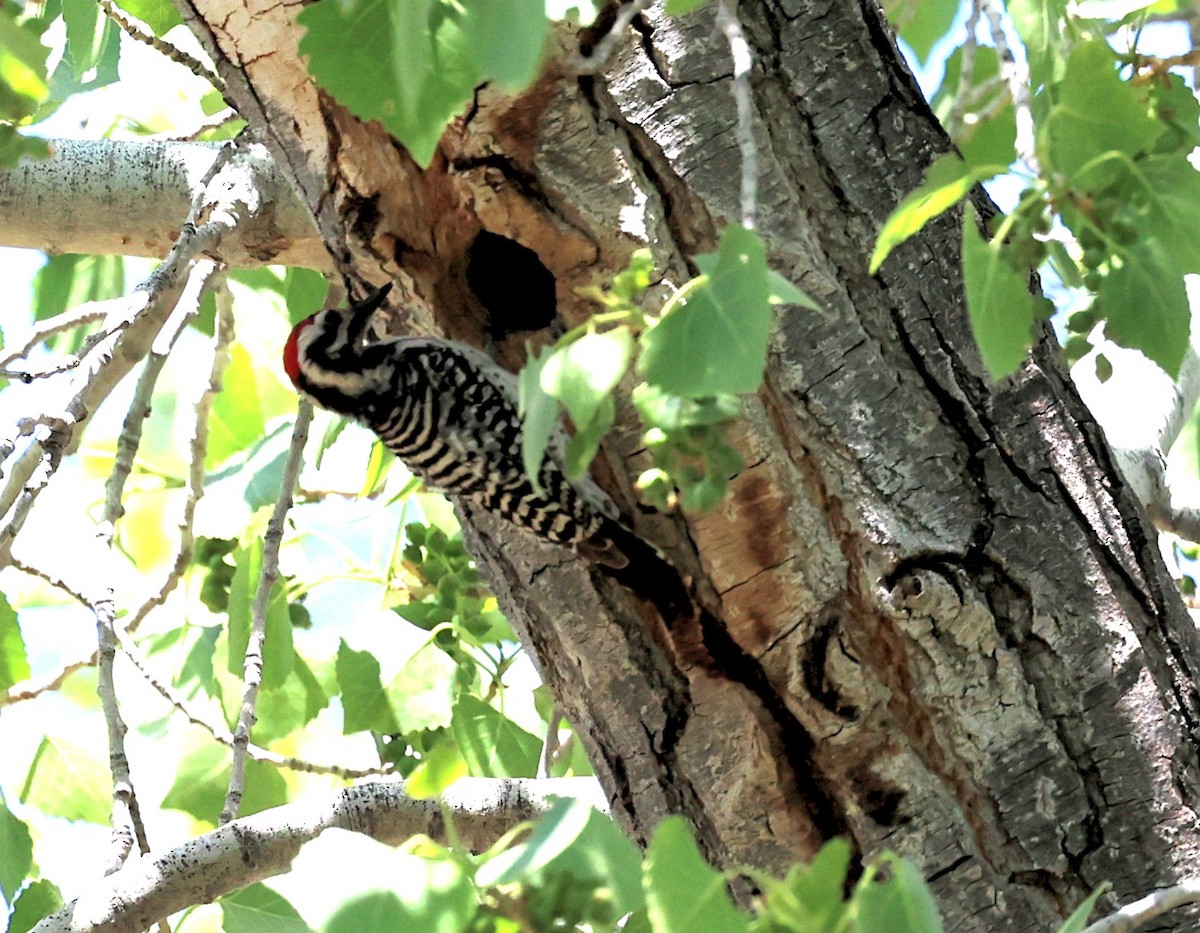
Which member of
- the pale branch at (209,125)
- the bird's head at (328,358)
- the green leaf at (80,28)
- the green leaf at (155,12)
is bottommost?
the bird's head at (328,358)

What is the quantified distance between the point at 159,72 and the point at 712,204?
7.11ft

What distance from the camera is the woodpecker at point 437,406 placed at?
246 centimetres

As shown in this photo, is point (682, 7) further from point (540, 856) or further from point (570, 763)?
point (570, 763)

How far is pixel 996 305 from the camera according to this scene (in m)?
1.19

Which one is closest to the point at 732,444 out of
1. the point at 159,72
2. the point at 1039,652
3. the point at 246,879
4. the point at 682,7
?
the point at 1039,652

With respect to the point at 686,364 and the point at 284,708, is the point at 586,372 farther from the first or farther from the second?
the point at 284,708

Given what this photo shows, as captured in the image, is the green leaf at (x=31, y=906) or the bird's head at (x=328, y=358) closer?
the green leaf at (x=31, y=906)

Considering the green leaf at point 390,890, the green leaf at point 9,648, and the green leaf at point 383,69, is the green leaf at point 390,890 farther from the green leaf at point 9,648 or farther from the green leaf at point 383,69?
the green leaf at point 9,648

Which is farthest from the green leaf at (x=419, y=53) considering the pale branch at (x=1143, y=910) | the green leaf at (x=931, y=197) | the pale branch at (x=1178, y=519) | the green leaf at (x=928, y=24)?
the pale branch at (x=1178, y=519)

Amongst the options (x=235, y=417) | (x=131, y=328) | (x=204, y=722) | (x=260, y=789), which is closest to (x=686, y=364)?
(x=131, y=328)

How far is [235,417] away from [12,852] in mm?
1334

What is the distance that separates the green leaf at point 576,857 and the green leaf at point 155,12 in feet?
5.89

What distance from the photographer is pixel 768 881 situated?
3.43 ft

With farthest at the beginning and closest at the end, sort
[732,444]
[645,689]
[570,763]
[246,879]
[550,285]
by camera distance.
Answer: [570,763]
[550,285]
[246,879]
[645,689]
[732,444]
